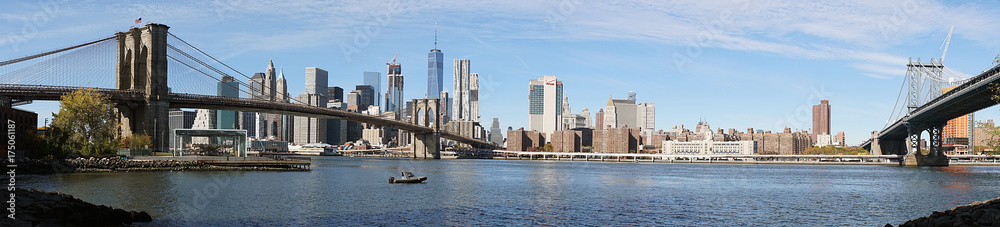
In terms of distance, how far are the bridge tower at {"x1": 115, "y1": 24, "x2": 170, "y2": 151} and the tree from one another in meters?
9.97

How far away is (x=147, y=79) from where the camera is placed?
78.0 m

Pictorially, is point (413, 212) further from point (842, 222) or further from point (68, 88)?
point (68, 88)

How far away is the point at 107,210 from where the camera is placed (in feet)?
85.6

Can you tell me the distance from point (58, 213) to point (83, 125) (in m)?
46.1

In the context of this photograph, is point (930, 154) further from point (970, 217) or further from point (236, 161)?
point (970, 217)

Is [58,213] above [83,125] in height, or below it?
below

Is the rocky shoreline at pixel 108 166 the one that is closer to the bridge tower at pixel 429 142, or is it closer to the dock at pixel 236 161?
the dock at pixel 236 161

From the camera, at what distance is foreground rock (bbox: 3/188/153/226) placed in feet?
74.2

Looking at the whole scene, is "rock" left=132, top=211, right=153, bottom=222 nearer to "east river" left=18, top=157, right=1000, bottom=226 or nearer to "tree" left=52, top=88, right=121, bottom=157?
"east river" left=18, top=157, right=1000, bottom=226

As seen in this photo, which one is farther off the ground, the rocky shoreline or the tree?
the tree

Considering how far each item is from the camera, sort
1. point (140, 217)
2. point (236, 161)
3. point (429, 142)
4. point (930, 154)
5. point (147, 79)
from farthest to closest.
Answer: point (429, 142)
point (930, 154)
point (147, 79)
point (236, 161)
point (140, 217)

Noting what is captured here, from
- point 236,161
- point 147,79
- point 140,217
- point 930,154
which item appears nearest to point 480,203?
point 140,217

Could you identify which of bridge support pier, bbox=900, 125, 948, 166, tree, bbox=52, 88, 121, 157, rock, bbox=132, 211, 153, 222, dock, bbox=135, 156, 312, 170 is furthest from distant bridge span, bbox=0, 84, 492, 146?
bridge support pier, bbox=900, 125, 948, 166

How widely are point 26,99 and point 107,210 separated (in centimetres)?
5274
